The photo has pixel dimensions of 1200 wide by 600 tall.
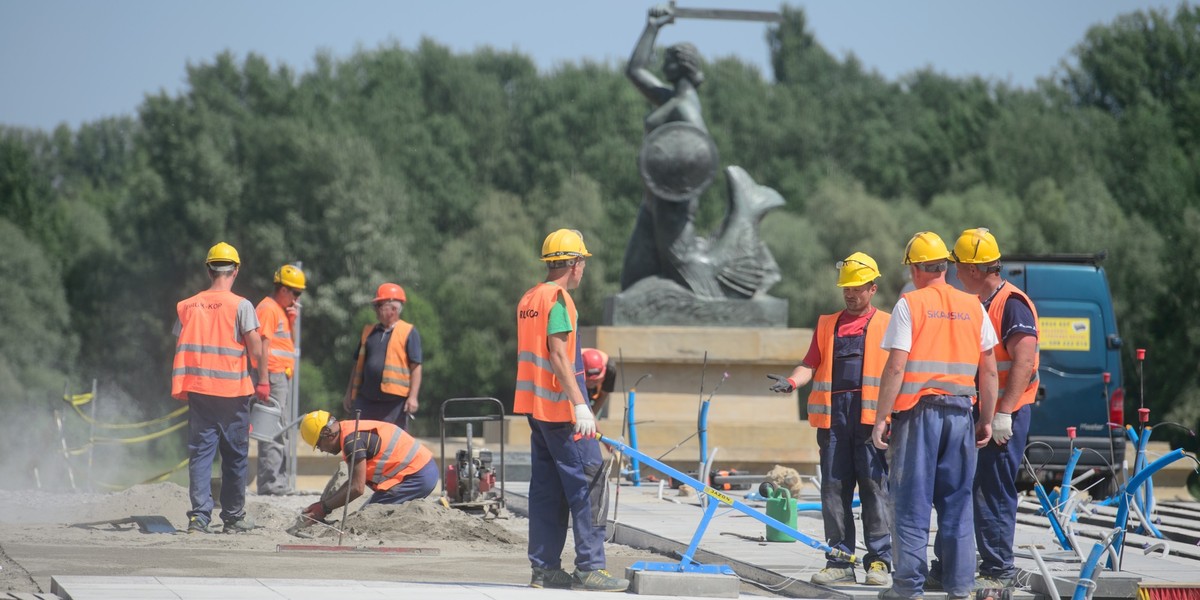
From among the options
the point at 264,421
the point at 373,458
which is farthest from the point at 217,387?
the point at 373,458

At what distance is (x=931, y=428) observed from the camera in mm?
7344

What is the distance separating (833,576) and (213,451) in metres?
4.60

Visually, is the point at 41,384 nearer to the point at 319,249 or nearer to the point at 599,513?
the point at 319,249

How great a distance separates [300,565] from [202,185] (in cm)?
3925

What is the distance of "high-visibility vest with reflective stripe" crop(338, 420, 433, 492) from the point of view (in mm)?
10711

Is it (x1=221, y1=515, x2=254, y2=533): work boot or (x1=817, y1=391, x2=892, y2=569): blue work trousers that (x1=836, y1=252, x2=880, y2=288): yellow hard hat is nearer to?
(x1=817, y1=391, x2=892, y2=569): blue work trousers

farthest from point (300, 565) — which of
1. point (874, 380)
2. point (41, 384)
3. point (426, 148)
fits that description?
point (426, 148)

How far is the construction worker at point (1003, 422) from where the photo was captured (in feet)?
25.7

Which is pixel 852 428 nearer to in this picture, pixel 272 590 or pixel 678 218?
pixel 272 590

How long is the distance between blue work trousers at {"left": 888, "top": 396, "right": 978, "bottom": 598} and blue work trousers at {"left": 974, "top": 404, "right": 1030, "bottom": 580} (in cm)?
52

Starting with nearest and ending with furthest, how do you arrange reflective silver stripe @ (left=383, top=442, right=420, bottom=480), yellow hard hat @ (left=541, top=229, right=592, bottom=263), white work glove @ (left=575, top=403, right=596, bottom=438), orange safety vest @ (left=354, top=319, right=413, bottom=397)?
1. white work glove @ (left=575, top=403, right=596, bottom=438)
2. yellow hard hat @ (left=541, top=229, right=592, bottom=263)
3. reflective silver stripe @ (left=383, top=442, right=420, bottom=480)
4. orange safety vest @ (left=354, top=319, right=413, bottom=397)

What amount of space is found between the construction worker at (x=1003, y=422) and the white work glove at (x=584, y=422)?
1.95m

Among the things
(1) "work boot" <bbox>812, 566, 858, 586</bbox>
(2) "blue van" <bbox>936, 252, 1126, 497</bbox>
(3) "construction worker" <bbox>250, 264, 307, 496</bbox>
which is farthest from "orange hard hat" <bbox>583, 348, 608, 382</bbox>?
(2) "blue van" <bbox>936, 252, 1126, 497</bbox>

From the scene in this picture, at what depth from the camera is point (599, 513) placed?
773 cm
